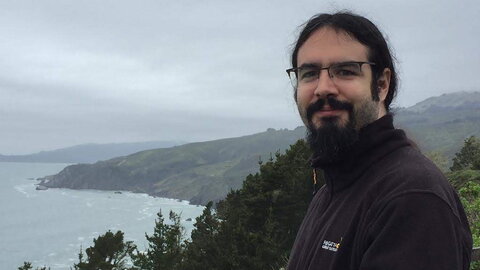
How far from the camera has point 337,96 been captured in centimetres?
268

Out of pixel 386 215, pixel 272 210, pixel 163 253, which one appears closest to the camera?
pixel 386 215

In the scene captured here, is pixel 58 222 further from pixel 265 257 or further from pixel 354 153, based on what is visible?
pixel 354 153

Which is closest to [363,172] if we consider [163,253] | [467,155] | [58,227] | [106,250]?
[163,253]

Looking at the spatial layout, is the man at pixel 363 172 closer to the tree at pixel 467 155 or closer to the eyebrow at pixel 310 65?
the eyebrow at pixel 310 65

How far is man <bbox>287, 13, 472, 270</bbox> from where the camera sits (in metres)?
1.90

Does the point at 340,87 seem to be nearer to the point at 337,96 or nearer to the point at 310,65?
the point at 337,96

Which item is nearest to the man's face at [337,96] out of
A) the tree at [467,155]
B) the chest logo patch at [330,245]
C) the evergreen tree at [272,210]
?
the chest logo patch at [330,245]

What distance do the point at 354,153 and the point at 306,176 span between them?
31281mm

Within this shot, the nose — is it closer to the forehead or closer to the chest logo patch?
the forehead

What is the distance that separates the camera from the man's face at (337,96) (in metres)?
2.65

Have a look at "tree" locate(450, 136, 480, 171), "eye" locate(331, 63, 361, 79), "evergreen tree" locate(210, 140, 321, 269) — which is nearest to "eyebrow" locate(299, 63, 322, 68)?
"eye" locate(331, 63, 361, 79)

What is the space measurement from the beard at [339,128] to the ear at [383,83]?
153 mm

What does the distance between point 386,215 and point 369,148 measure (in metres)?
0.61

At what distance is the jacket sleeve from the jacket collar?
0.51 m
